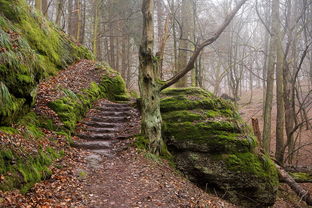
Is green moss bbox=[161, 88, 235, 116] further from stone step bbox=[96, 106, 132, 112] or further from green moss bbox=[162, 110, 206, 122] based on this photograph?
stone step bbox=[96, 106, 132, 112]

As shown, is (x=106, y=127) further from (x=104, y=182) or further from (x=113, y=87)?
(x=113, y=87)

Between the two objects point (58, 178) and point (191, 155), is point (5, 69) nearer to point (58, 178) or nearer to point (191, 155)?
point (58, 178)

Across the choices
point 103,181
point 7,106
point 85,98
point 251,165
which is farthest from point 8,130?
point 251,165

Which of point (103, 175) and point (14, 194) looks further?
point (103, 175)

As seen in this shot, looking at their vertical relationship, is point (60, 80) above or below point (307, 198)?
above

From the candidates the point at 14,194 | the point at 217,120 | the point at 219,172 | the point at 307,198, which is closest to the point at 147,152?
the point at 219,172

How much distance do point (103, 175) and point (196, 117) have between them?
13.9 ft

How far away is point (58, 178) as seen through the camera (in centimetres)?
491

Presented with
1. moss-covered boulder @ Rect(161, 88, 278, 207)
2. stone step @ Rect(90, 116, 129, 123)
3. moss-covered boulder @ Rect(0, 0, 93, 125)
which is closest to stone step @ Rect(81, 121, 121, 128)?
stone step @ Rect(90, 116, 129, 123)

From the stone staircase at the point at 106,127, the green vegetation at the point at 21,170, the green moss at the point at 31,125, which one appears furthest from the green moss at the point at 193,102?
the green vegetation at the point at 21,170

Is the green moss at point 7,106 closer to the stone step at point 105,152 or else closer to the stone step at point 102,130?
the stone step at point 105,152

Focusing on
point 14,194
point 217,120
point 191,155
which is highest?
point 217,120

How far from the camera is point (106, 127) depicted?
8.52 m

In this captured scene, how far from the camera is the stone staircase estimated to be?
712cm
